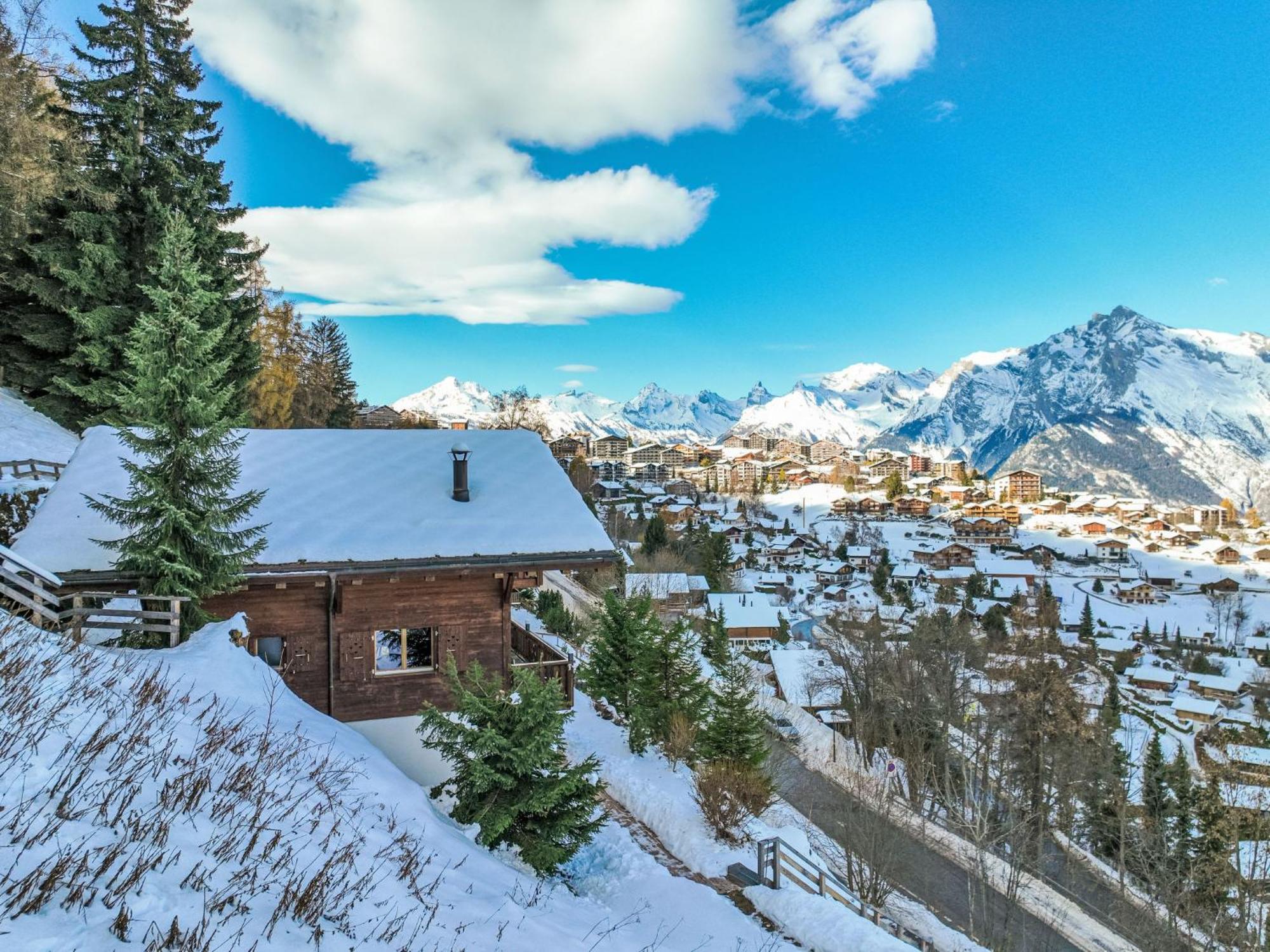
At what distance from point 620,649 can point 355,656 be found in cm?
821

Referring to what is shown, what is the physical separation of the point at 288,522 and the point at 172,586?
2.32m

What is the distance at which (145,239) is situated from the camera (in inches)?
834

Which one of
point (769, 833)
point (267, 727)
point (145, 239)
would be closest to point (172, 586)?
point (267, 727)

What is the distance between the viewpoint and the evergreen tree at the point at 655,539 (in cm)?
6328

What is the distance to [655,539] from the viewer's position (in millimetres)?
65312

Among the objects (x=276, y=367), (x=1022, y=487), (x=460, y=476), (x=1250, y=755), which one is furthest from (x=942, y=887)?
(x=1022, y=487)

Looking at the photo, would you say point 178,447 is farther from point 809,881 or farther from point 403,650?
point 809,881

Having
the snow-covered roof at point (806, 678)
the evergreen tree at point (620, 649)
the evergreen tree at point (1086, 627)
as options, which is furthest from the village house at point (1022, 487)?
the evergreen tree at point (620, 649)

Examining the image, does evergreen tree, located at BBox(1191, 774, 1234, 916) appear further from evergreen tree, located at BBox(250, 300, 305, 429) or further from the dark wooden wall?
evergreen tree, located at BBox(250, 300, 305, 429)

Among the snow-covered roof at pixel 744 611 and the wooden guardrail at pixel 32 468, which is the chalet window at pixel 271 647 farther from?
the snow-covered roof at pixel 744 611

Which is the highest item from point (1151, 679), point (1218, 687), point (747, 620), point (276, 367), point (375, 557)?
point (276, 367)

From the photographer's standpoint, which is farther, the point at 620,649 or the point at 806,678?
the point at 806,678

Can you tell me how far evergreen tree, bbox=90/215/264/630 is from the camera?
9242 mm

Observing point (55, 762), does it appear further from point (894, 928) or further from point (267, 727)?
point (894, 928)
